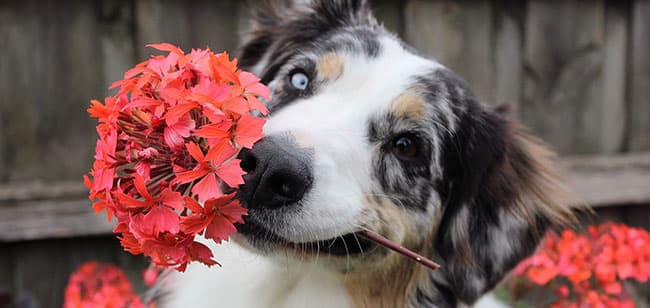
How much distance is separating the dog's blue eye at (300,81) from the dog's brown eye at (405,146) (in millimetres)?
394

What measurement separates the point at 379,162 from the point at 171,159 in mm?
908

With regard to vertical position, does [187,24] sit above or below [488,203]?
above

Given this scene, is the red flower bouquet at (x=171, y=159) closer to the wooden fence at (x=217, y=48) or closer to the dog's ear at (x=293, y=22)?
the dog's ear at (x=293, y=22)

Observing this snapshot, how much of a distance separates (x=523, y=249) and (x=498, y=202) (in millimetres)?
230

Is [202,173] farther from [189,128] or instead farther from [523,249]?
[523,249]

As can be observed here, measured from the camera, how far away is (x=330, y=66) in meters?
2.46

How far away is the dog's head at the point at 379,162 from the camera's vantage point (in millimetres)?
1963

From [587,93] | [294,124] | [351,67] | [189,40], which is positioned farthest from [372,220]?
[587,93]

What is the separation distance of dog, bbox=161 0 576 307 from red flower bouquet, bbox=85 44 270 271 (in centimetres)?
22

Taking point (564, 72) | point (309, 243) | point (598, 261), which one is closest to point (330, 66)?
point (309, 243)

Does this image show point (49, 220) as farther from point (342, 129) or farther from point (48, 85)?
point (342, 129)

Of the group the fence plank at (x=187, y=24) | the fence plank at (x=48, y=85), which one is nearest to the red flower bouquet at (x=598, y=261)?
the fence plank at (x=187, y=24)

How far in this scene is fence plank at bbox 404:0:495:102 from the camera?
4.51 m

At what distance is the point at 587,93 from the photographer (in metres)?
4.80
